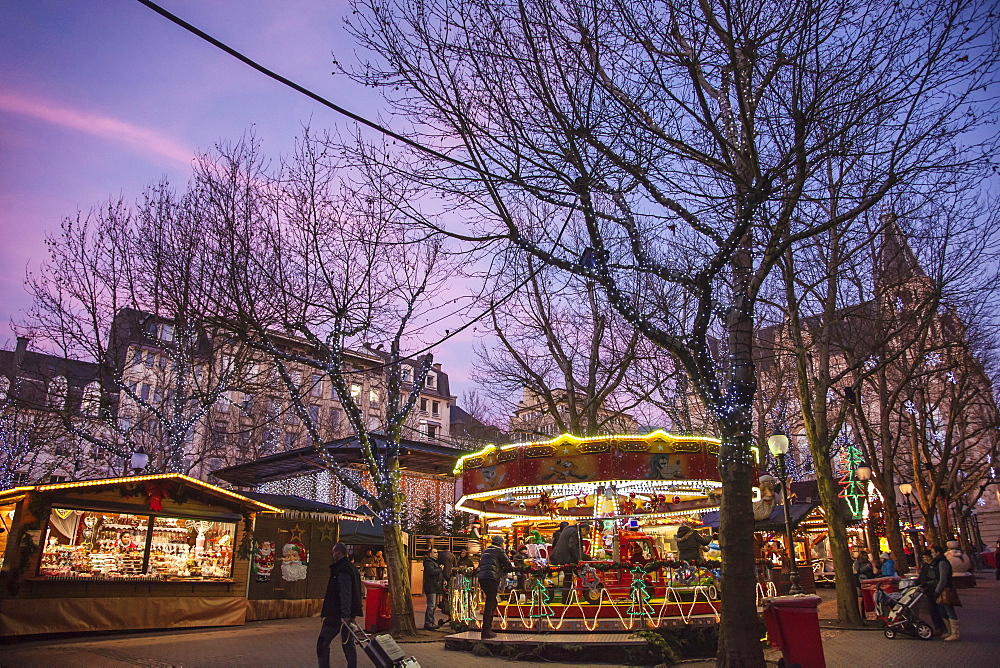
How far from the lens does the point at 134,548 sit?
45.4 ft

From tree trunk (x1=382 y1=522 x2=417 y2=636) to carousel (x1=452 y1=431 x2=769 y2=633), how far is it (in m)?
1.29

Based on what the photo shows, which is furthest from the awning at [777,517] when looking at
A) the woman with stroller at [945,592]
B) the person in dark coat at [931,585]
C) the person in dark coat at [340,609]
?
the person in dark coat at [340,609]

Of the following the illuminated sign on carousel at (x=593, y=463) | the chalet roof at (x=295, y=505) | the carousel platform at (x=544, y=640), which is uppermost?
the illuminated sign on carousel at (x=593, y=463)

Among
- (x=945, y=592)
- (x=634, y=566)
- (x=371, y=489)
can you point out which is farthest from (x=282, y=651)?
(x=371, y=489)

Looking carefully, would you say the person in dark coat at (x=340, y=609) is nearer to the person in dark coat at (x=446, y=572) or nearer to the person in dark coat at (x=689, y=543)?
the person in dark coat at (x=689, y=543)

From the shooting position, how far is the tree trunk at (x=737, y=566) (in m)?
7.20

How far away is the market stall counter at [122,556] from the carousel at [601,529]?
219 inches

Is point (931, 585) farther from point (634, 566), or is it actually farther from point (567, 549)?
point (567, 549)

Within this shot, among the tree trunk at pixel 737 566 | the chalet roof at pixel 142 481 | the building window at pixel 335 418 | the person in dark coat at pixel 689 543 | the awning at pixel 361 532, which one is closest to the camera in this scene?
the tree trunk at pixel 737 566

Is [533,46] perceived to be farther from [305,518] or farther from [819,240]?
[305,518]

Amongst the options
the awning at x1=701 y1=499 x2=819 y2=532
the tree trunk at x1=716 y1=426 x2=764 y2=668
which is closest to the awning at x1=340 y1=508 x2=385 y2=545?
the awning at x1=701 y1=499 x2=819 y2=532

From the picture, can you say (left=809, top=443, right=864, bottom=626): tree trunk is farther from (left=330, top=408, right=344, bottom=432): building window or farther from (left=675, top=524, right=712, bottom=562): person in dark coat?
(left=330, top=408, right=344, bottom=432): building window

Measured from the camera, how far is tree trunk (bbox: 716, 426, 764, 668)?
7.20m

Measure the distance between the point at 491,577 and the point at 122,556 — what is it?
8.19 m
